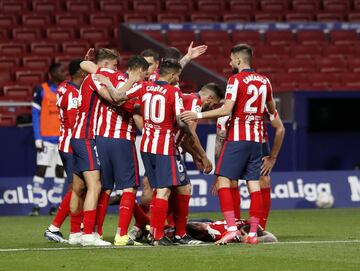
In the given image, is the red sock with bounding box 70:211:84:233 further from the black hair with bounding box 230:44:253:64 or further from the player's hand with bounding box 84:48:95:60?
the black hair with bounding box 230:44:253:64

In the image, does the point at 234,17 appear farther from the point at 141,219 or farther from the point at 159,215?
the point at 159,215

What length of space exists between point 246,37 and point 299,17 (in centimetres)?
207

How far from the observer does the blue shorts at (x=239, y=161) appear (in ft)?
38.4

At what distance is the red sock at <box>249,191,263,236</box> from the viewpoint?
11.7 metres

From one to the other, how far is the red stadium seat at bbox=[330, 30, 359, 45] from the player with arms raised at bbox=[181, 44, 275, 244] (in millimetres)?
15477

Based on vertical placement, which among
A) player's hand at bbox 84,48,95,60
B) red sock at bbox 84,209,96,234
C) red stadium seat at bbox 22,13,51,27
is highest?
red stadium seat at bbox 22,13,51,27

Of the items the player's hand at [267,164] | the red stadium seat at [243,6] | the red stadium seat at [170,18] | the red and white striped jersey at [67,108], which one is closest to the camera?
the player's hand at [267,164]

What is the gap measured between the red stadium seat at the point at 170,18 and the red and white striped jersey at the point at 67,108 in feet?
44.7

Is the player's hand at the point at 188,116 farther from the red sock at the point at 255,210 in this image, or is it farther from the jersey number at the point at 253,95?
the red sock at the point at 255,210

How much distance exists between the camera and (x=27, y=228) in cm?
1475

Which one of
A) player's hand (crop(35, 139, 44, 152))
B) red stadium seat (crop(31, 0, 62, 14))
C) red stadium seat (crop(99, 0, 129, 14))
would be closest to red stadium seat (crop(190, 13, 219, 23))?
red stadium seat (crop(99, 0, 129, 14))

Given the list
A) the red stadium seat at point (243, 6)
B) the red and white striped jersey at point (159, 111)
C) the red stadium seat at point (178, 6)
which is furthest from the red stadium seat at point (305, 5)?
the red and white striped jersey at point (159, 111)

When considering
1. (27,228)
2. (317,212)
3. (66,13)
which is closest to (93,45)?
(66,13)

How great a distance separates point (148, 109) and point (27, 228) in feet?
12.7
